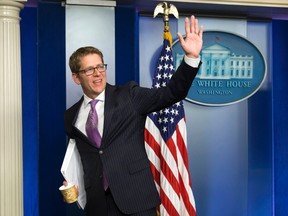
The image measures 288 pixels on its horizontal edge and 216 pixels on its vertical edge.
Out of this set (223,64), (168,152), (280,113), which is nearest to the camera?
(168,152)

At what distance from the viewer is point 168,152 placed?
2.76m

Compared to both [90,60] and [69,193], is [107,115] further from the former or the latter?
[69,193]

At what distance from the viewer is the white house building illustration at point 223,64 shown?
Answer: 339 cm

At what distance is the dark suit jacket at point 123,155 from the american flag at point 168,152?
0.74 meters

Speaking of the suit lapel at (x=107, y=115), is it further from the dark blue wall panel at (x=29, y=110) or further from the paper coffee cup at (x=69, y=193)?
the dark blue wall panel at (x=29, y=110)

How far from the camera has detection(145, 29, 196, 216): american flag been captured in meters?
2.76

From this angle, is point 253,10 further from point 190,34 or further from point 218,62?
point 190,34

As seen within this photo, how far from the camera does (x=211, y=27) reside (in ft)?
11.1

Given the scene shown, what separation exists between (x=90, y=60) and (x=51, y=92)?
104 centimetres

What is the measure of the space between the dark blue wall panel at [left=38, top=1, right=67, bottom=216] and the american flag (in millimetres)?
614

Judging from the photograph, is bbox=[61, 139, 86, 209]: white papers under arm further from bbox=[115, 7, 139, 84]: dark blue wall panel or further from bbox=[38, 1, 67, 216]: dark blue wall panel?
bbox=[115, 7, 139, 84]: dark blue wall panel

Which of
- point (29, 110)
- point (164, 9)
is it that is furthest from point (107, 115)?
point (29, 110)

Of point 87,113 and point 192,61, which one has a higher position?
point 192,61

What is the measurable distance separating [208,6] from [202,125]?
88 centimetres
